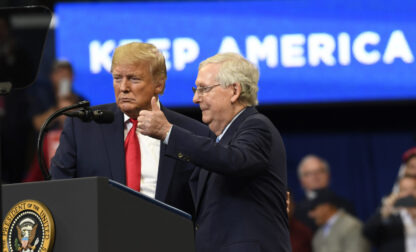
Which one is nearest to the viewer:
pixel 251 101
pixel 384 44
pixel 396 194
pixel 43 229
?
pixel 43 229

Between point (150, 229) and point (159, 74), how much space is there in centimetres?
90

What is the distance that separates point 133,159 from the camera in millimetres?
2881

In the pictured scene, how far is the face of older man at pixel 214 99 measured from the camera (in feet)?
9.02

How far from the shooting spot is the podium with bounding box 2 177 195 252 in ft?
6.74

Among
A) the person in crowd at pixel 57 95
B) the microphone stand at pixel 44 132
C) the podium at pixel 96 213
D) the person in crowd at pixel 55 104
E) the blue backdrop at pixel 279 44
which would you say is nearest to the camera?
the podium at pixel 96 213

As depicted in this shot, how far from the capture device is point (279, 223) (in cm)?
268

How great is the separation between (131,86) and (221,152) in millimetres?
546

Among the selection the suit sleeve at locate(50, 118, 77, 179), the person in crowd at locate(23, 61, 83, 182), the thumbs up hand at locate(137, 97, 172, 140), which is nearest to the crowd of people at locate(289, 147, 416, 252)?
the person in crowd at locate(23, 61, 83, 182)

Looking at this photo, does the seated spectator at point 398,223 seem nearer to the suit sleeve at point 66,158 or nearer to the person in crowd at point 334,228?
the person in crowd at point 334,228

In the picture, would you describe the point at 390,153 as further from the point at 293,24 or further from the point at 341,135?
the point at 293,24

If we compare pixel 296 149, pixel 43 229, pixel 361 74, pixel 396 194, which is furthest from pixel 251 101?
pixel 296 149

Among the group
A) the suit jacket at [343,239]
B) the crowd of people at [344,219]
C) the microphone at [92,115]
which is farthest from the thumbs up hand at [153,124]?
the suit jacket at [343,239]

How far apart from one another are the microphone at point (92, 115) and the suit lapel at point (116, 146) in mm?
282

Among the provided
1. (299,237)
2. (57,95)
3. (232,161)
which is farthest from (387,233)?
(232,161)
